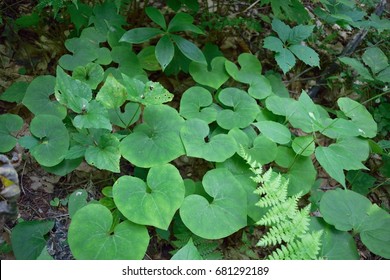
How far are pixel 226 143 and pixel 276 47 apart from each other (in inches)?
28.0

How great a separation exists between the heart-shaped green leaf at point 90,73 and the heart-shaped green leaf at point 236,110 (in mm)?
740

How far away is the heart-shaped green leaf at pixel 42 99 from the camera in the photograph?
2.12m

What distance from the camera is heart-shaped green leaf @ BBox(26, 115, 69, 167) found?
1.94m

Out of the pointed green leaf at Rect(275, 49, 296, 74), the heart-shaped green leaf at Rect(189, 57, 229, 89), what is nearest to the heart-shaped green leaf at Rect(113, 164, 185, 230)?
the heart-shaped green leaf at Rect(189, 57, 229, 89)

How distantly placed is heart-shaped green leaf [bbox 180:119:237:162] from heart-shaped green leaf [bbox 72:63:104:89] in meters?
0.61

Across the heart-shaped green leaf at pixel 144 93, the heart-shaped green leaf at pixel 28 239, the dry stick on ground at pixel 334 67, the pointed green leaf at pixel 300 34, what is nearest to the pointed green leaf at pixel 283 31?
the pointed green leaf at pixel 300 34

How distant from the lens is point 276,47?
89.0 inches

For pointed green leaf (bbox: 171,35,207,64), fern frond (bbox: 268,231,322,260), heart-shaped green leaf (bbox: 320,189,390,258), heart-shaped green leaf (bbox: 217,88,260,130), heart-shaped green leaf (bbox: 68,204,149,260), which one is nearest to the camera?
fern frond (bbox: 268,231,322,260)

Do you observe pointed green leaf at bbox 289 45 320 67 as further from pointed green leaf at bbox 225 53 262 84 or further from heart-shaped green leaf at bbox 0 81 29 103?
heart-shaped green leaf at bbox 0 81 29 103

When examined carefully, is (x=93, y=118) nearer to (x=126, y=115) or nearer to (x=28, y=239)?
(x=126, y=115)

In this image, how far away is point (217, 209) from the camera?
5.94 feet

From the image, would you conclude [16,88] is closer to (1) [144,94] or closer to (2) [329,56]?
(1) [144,94]

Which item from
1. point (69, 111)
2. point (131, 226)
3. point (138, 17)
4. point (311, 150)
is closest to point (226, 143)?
point (311, 150)

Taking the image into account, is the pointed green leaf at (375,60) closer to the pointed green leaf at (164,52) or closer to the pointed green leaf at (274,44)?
the pointed green leaf at (274,44)
